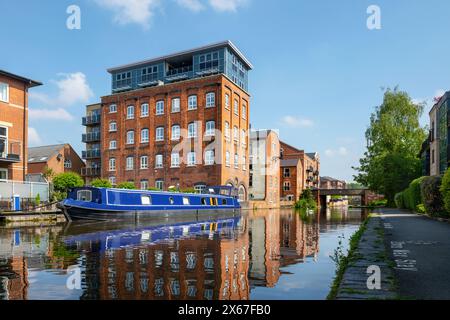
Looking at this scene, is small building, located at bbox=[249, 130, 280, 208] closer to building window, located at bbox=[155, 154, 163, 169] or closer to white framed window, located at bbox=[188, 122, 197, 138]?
building window, located at bbox=[155, 154, 163, 169]

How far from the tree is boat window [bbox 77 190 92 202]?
32.7 metres

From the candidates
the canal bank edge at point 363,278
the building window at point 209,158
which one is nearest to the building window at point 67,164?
the building window at point 209,158

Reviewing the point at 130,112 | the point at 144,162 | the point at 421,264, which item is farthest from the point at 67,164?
the point at 421,264

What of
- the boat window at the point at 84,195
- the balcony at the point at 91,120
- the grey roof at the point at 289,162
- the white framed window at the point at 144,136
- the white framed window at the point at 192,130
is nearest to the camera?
the boat window at the point at 84,195

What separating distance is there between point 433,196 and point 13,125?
26215 mm

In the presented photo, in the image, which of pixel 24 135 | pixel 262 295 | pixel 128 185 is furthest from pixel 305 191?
pixel 262 295

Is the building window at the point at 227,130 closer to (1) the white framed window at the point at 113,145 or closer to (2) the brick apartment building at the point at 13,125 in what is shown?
(1) the white framed window at the point at 113,145

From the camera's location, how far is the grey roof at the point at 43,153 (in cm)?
4744

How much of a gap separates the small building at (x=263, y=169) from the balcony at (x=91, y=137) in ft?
68.5

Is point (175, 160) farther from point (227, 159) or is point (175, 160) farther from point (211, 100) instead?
point (211, 100)

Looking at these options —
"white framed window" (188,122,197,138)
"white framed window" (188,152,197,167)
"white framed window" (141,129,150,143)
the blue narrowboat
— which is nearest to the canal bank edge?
the blue narrowboat

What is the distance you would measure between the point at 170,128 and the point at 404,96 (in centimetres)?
2785

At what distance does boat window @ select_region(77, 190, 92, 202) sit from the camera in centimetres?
2195

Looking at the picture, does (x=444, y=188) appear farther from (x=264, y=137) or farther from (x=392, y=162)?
(x=264, y=137)
